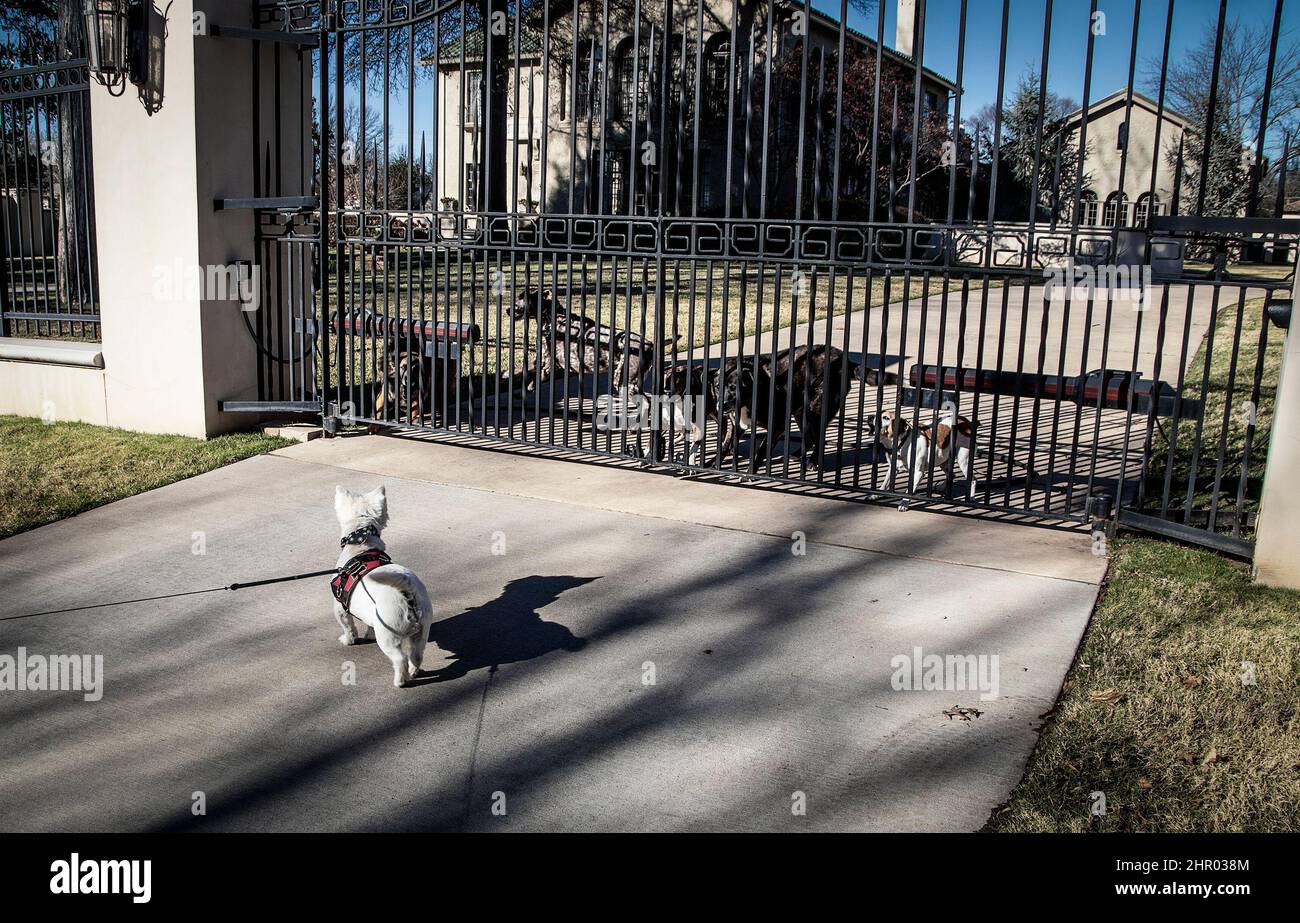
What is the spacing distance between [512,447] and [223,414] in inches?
96.5

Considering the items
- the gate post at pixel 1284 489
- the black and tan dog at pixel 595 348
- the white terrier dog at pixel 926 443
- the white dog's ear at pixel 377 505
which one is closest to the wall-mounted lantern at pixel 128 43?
the black and tan dog at pixel 595 348

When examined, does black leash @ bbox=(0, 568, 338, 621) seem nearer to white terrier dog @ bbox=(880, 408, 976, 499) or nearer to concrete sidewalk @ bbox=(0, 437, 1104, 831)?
concrete sidewalk @ bbox=(0, 437, 1104, 831)

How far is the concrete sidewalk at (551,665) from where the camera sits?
3600 mm

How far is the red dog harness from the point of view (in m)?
4.28

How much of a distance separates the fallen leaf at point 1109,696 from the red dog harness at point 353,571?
290cm

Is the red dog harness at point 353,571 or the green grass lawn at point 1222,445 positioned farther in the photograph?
the green grass lawn at point 1222,445

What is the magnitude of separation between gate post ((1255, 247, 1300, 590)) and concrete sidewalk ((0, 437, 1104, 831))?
83 cm

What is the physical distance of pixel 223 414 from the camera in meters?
8.59

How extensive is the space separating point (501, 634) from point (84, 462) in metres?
4.60

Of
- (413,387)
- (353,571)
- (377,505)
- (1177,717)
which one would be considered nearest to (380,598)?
(353,571)

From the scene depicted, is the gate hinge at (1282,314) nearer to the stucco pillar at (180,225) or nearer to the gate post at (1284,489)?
the gate post at (1284,489)

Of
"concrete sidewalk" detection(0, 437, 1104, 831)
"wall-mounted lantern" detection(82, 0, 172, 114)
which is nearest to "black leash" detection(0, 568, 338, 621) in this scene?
"concrete sidewalk" detection(0, 437, 1104, 831)
